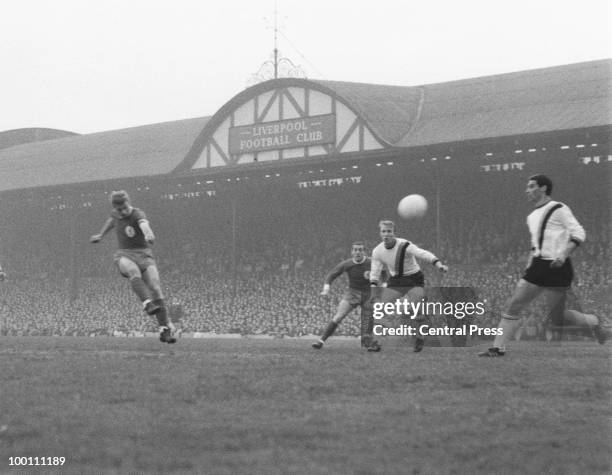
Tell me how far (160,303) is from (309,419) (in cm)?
848

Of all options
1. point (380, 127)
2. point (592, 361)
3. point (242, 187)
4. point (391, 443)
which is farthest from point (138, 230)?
point (242, 187)

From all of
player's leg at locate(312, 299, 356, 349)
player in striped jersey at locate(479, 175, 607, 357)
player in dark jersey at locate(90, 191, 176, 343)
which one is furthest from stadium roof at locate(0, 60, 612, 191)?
player in striped jersey at locate(479, 175, 607, 357)

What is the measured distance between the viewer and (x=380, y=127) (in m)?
34.7

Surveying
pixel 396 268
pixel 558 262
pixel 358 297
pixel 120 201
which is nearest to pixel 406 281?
pixel 396 268

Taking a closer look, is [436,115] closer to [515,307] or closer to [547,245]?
[515,307]

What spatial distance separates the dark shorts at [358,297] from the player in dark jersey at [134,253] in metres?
3.19

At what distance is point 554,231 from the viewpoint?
447 inches

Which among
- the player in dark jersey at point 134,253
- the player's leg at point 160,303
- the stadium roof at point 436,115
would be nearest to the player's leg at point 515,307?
the player's leg at point 160,303

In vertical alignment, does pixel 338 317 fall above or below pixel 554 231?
below

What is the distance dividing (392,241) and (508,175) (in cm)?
2012

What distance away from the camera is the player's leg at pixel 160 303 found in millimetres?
14656

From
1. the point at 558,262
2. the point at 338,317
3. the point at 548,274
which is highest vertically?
the point at 558,262

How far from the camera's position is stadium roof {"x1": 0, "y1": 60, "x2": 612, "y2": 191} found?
31562 mm

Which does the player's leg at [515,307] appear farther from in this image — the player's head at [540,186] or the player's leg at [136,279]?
the player's leg at [136,279]
